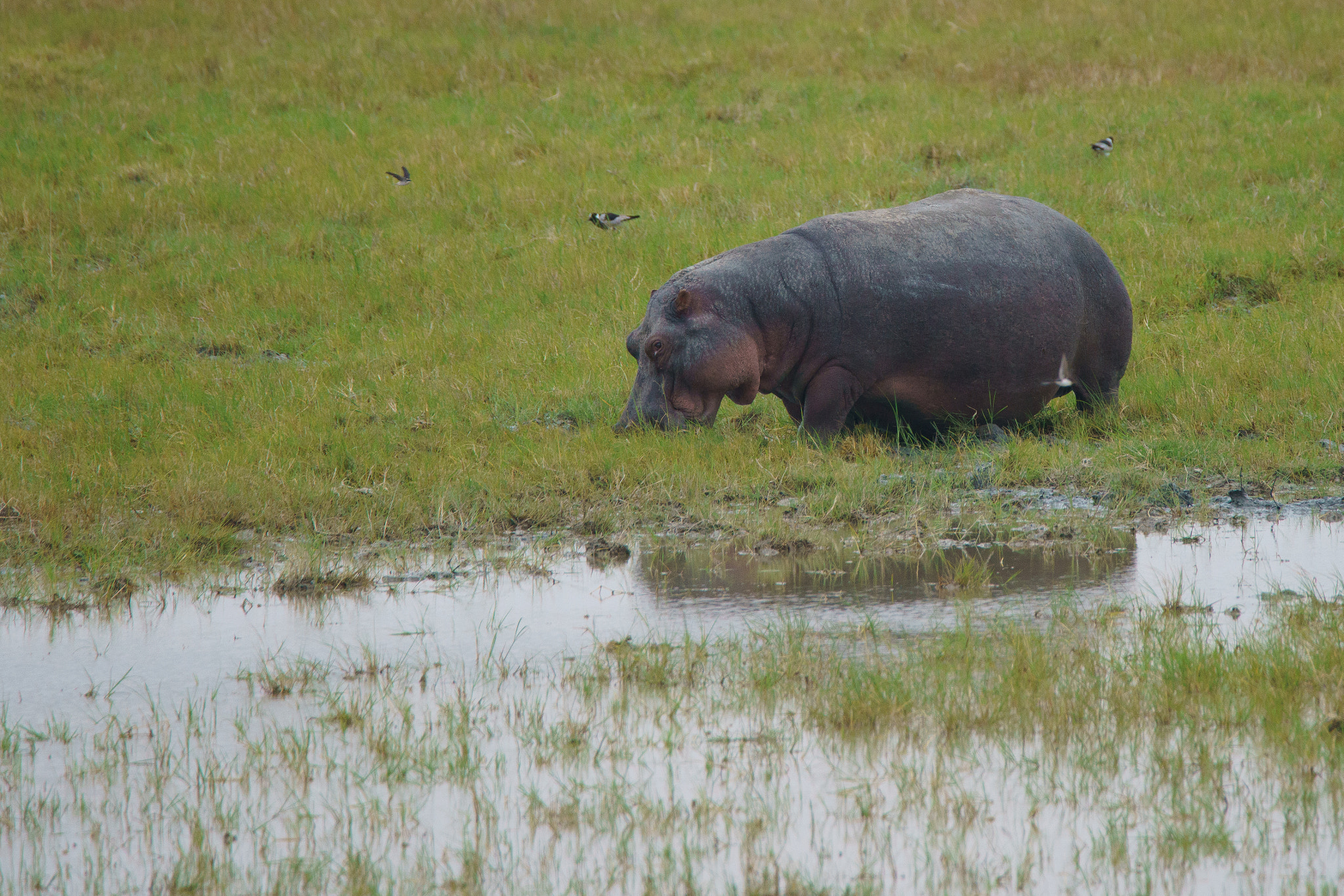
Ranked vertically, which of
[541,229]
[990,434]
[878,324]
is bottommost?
[990,434]

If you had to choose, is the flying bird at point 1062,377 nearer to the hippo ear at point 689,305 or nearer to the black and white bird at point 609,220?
the hippo ear at point 689,305

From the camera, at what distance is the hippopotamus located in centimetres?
715

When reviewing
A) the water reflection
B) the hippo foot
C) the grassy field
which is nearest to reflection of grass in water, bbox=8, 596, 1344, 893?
the water reflection

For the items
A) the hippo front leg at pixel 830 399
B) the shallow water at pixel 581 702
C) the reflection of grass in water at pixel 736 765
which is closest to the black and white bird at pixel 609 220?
the hippo front leg at pixel 830 399

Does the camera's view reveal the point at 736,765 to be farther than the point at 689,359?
No

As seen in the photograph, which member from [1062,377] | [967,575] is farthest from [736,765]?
[1062,377]

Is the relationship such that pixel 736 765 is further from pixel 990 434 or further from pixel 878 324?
pixel 990 434

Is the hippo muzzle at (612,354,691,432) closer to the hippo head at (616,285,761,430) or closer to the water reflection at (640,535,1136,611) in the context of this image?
the hippo head at (616,285,761,430)

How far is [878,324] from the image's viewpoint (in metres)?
7.16

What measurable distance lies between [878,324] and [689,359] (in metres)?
0.98

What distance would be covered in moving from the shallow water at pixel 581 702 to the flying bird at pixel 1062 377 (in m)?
1.67

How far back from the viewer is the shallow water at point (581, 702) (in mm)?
3293

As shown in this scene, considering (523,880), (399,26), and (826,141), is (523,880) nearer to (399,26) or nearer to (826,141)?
(826,141)

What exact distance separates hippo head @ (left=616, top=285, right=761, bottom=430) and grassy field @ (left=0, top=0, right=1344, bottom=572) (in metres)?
0.18
